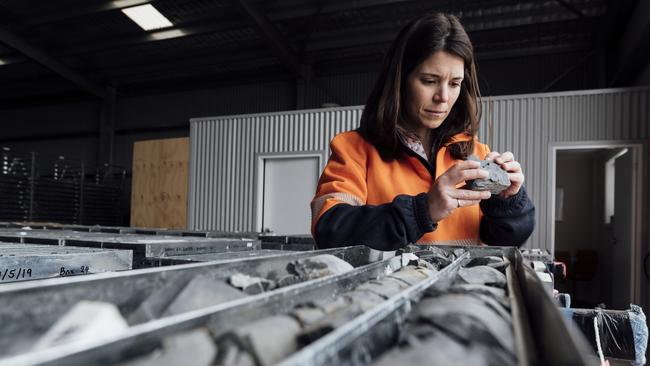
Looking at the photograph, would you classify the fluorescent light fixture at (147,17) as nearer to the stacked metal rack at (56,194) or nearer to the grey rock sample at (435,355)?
the stacked metal rack at (56,194)

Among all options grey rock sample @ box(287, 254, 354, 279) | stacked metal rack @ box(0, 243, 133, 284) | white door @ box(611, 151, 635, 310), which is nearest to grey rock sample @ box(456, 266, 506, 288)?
grey rock sample @ box(287, 254, 354, 279)

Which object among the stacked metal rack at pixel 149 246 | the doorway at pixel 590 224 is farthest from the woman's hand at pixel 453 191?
the doorway at pixel 590 224

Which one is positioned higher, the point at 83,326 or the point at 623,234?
the point at 83,326

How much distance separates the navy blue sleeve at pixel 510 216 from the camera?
1.35 metres

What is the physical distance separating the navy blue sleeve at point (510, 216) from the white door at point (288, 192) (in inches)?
199

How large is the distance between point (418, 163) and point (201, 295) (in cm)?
113

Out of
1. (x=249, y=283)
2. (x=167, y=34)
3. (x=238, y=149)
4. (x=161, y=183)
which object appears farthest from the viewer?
(x=167, y=34)

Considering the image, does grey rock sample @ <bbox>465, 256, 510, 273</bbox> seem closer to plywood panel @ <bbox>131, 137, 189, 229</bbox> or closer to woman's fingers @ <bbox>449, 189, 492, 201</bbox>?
woman's fingers @ <bbox>449, 189, 492, 201</bbox>

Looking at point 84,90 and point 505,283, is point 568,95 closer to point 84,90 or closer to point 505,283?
point 505,283

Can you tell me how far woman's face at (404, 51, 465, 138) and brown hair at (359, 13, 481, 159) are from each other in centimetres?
2

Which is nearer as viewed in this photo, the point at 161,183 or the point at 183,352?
→ the point at 183,352

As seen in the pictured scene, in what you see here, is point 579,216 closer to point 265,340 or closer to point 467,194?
point 467,194

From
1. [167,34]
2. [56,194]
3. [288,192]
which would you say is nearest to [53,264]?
[288,192]

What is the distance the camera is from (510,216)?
136 cm
